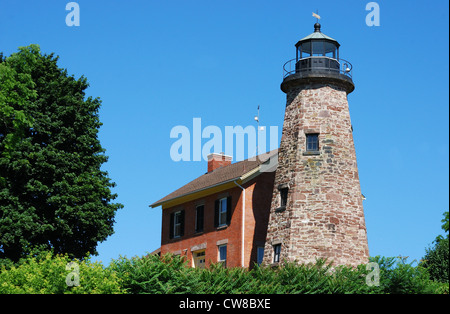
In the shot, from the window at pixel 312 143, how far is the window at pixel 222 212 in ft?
19.1

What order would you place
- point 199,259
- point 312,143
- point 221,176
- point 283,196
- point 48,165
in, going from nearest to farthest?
1. point 312,143
2. point 283,196
3. point 48,165
4. point 199,259
5. point 221,176

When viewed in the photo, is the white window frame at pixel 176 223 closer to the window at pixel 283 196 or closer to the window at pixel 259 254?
the window at pixel 259 254

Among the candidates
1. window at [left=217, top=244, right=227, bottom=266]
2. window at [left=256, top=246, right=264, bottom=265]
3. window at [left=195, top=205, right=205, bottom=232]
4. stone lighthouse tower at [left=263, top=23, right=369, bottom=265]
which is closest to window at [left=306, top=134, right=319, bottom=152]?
stone lighthouse tower at [left=263, top=23, right=369, bottom=265]

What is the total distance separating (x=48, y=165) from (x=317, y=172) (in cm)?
1381

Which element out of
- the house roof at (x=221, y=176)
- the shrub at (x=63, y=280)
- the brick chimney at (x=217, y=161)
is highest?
the brick chimney at (x=217, y=161)

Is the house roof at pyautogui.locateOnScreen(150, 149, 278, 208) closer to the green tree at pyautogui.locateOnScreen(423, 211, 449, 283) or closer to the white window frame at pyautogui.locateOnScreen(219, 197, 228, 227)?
the white window frame at pyautogui.locateOnScreen(219, 197, 228, 227)

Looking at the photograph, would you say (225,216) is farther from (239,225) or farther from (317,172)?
(317,172)

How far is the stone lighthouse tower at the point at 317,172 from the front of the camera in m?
35.6

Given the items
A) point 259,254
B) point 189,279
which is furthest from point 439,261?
point 189,279

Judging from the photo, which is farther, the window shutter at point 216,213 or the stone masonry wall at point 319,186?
the window shutter at point 216,213

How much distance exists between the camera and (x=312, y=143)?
37188 millimetres

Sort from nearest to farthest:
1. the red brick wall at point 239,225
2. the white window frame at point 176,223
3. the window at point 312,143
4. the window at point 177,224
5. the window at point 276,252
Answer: the window at point 276,252
the window at point 312,143
the red brick wall at point 239,225
the window at point 177,224
the white window frame at point 176,223
